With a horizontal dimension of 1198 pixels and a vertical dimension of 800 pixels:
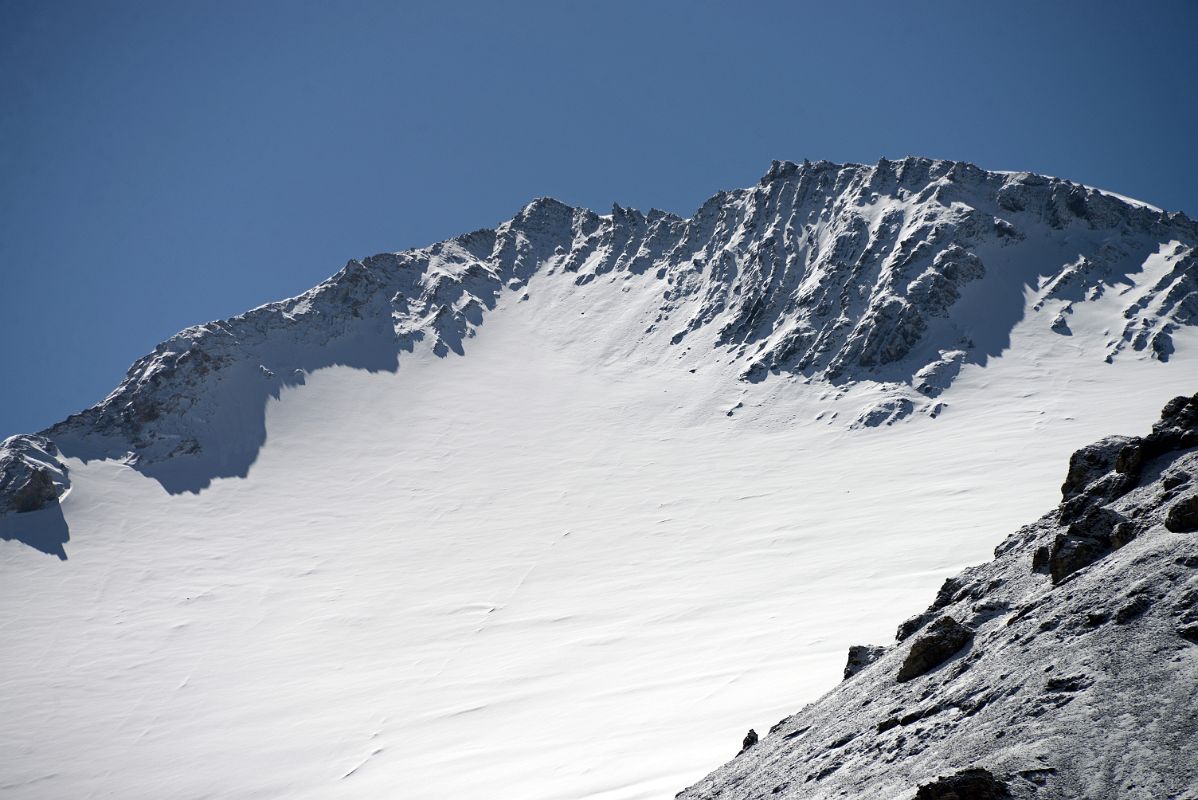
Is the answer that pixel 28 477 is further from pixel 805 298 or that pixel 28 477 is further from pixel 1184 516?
pixel 1184 516

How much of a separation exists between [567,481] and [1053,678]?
71493 mm

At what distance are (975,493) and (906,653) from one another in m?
40.9

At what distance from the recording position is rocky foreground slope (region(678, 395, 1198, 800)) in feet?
23.8

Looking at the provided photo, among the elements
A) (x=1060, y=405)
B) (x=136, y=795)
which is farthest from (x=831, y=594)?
(x=1060, y=405)

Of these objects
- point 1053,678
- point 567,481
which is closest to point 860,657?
point 1053,678

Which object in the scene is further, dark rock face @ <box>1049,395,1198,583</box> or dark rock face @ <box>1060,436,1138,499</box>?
dark rock face @ <box>1060,436,1138,499</box>

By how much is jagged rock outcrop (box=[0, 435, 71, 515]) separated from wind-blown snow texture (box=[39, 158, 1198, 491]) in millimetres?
5511

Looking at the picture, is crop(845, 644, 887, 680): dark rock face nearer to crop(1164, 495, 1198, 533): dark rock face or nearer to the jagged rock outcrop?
crop(1164, 495, 1198, 533): dark rock face

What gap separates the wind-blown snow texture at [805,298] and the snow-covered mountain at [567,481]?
0.47 m

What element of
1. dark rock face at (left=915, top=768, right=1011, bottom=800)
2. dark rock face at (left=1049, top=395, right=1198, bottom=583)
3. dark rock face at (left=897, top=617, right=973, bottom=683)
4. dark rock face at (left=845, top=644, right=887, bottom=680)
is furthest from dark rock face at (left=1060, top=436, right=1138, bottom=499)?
dark rock face at (left=915, top=768, right=1011, bottom=800)

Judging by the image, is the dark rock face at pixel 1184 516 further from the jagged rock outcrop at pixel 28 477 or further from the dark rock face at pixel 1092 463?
the jagged rock outcrop at pixel 28 477

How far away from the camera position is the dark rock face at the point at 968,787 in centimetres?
716

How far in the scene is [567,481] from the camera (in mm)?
79562

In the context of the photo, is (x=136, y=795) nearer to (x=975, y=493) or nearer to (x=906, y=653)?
(x=906, y=653)
